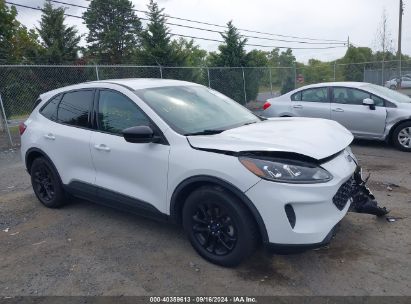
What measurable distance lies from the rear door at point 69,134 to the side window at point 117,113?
23cm

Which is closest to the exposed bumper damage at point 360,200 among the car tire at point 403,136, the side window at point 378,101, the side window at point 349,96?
the car tire at point 403,136

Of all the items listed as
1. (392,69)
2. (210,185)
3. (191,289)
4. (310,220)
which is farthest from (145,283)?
(392,69)

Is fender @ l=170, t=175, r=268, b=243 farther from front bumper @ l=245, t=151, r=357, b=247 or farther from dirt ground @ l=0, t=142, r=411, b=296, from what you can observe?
dirt ground @ l=0, t=142, r=411, b=296

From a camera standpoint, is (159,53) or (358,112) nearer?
(358,112)

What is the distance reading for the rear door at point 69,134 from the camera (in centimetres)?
439

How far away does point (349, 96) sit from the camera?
27.3 ft

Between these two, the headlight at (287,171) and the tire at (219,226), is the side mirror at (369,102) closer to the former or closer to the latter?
the headlight at (287,171)

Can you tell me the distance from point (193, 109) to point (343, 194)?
67.9 inches

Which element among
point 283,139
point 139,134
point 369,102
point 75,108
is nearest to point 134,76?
point 369,102

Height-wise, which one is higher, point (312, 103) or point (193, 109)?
point (193, 109)

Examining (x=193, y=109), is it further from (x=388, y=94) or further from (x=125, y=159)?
(x=388, y=94)

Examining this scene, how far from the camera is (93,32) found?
40469 millimetres

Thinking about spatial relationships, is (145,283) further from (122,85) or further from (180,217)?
(122,85)

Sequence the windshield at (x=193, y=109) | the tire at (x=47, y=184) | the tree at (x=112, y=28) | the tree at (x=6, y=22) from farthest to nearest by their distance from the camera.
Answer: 1. the tree at (x=112, y=28)
2. the tree at (x=6, y=22)
3. the tire at (x=47, y=184)
4. the windshield at (x=193, y=109)
